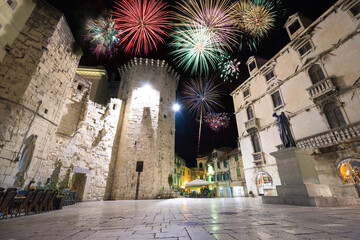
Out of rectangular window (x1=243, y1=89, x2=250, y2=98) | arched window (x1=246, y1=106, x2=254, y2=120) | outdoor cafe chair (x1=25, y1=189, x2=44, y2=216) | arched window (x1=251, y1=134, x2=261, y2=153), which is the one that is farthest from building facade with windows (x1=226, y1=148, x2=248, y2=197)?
outdoor cafe chair (x1=25, y1=189, x2=44, y2=216)

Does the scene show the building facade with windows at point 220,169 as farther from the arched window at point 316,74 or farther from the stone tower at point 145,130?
the arched window at point 316,74

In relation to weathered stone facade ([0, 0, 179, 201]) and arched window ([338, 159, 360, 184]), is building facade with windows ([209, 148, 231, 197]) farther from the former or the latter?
arched window ([338, 159, 360, 184])

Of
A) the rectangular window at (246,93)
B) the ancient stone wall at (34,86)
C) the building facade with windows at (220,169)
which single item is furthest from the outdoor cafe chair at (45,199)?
the building facade with windows at (220,169)

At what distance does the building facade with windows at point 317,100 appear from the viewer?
9.49 metres

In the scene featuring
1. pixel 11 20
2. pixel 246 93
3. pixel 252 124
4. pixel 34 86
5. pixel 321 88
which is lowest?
pixel 34 86

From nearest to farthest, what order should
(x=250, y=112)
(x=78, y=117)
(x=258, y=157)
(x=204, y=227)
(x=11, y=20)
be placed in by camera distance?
(x=204, y=227)
(x=11, y=20)
(x=78, y=117)
(x=258, y=157)
(x=250, y=112)

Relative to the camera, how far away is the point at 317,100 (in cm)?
1118

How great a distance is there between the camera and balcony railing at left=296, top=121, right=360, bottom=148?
9060mm

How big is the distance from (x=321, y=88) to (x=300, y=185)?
9.01 metres

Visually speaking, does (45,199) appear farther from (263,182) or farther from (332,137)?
(263,182)

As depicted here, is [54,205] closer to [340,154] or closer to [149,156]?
[149,156]

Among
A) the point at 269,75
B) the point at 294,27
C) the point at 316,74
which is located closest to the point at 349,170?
the point at 316,74

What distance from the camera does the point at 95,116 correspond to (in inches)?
578

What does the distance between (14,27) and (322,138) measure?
66.7 feet
